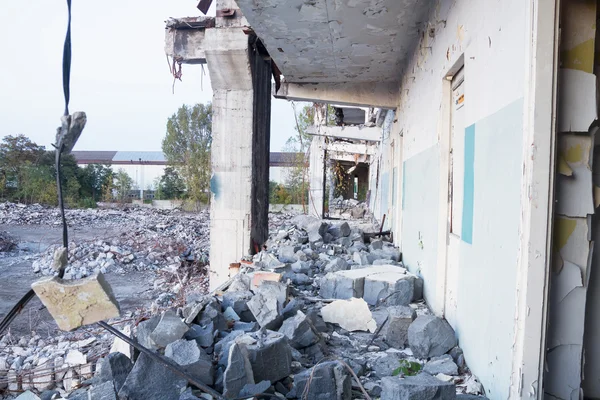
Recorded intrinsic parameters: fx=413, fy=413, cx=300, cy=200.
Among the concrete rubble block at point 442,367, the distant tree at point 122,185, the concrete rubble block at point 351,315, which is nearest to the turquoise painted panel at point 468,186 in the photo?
the concrete rubble block at point 442,367

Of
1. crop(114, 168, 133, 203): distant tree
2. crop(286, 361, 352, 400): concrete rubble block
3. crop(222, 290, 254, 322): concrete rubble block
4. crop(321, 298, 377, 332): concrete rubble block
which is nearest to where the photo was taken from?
crop(286, 361, 352, 400): concrete rubble block

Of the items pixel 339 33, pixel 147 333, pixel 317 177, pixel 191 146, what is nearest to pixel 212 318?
pixel 147 333

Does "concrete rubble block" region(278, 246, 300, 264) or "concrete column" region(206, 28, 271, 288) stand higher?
"concrete column" region(206, 28, 271, 288)

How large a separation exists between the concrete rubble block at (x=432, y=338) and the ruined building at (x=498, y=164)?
0.10 metres

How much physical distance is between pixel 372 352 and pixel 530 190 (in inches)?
79.9

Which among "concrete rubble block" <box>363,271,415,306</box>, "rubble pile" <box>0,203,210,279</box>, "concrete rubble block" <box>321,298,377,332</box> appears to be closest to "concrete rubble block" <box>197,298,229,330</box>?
"concrete rubble block" <box>321,298,377,332</box>

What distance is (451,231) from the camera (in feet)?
12.2

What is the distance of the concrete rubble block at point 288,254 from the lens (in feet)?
20.1

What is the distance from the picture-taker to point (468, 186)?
2.93 m

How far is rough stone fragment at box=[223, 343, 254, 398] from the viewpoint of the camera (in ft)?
7.50

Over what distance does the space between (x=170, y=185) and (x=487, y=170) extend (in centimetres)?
3405

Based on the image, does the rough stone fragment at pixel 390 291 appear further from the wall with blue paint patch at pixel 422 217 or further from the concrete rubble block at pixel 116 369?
the concrete rubble block at pixel 116 369

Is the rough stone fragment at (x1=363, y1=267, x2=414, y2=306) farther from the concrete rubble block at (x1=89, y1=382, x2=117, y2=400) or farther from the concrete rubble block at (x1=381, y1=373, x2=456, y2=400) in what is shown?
the concrete rubble block at (x1=89, y1=382, x2=117, y2=400)

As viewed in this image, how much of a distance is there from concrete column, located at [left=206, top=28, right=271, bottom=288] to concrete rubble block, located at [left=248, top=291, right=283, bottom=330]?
367cm
